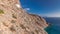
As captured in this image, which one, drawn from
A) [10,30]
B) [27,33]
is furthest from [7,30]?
[27,33]

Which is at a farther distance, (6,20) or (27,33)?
(27,33)

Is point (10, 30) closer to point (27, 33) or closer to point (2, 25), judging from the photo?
point (2, 25)

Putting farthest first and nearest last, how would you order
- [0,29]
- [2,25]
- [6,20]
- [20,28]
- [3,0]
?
[3,0], [20,28], [6,20], [2,25], [0,29]

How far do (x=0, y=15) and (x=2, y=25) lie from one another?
2962 millimetres

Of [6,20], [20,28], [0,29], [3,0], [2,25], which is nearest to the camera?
[0,29]

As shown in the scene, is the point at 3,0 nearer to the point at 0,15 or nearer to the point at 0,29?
the point at 0,15

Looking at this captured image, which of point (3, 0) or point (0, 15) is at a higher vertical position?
point (3, 0)

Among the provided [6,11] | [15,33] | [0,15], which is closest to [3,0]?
[6,11]

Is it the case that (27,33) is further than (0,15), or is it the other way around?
(27,33)

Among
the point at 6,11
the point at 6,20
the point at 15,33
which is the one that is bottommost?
the point at 15,33

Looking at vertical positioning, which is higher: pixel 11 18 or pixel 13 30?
pixel 11 18

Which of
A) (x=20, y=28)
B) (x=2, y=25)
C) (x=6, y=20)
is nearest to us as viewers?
(x=2, y=25)

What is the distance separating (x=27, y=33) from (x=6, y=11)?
19.9 ft

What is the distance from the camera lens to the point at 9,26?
2864 cm
